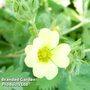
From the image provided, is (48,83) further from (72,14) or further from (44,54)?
(72,14)

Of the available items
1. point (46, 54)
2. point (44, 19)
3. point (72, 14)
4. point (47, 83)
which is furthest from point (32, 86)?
point (72, 14)

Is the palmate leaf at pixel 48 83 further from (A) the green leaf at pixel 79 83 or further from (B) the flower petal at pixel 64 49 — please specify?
(B) the flower petal at pixel 64 49

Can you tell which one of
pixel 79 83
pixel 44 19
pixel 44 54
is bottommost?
pixel 79 83

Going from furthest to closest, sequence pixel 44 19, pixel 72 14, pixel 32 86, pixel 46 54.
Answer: pixel 72 14
pixel 44 19
pixel 32 86
pixel 46 54

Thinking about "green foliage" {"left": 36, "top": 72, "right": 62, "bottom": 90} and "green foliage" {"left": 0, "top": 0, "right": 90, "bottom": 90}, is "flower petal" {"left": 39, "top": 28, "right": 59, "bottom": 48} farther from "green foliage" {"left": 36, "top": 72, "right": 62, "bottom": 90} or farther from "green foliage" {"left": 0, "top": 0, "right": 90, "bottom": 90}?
"green foliage" {"left": 36, "top": 72, "right": 62, "bottom": 90}

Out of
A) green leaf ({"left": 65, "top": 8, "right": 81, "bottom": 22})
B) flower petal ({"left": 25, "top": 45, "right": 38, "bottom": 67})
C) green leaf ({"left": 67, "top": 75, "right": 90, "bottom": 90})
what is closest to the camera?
flower petal ({"left": 25, "top": 45, "right": 38, "bottom": 67})

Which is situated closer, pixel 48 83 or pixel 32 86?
pixel 48 83

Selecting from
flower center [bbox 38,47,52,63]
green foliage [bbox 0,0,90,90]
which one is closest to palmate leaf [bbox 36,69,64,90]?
green foliage [bbox 0,0,90,90]

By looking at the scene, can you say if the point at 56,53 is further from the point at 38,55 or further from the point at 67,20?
the point at 67,20
